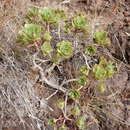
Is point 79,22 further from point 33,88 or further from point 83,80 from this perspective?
point 33,88

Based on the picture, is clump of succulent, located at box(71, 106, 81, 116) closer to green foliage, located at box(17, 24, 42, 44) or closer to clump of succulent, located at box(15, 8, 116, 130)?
clump of succulent, located at box(15, 8, 116, 130)

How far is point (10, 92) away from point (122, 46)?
2.71 feet

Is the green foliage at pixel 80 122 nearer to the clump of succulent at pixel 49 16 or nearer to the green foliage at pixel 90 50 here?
the green foliage at pixel 90 50

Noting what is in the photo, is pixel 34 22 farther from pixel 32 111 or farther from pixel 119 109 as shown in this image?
pixel 119 109

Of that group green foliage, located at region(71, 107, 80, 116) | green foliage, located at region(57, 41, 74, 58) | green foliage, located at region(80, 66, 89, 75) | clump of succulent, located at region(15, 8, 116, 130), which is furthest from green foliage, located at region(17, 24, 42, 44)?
green foliage, located at region(71, 107, 80, 116)

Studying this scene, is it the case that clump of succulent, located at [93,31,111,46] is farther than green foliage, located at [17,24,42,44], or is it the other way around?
clump of succulent, located at [93,31,111,46]

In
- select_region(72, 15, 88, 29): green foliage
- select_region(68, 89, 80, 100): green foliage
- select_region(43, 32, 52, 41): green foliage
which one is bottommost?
select_region(68, 89, 80, 100): green foliage

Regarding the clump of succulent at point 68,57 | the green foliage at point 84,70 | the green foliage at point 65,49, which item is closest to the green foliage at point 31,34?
the clump of succulent at point 68,57

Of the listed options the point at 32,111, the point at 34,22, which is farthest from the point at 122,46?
the point at 32,111

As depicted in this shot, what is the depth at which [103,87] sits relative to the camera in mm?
1838

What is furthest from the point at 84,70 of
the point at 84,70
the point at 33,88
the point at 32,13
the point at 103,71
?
the point at 32,13

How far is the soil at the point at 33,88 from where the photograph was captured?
1771mm

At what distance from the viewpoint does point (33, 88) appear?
72.2 inches

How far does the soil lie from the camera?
1.77m
